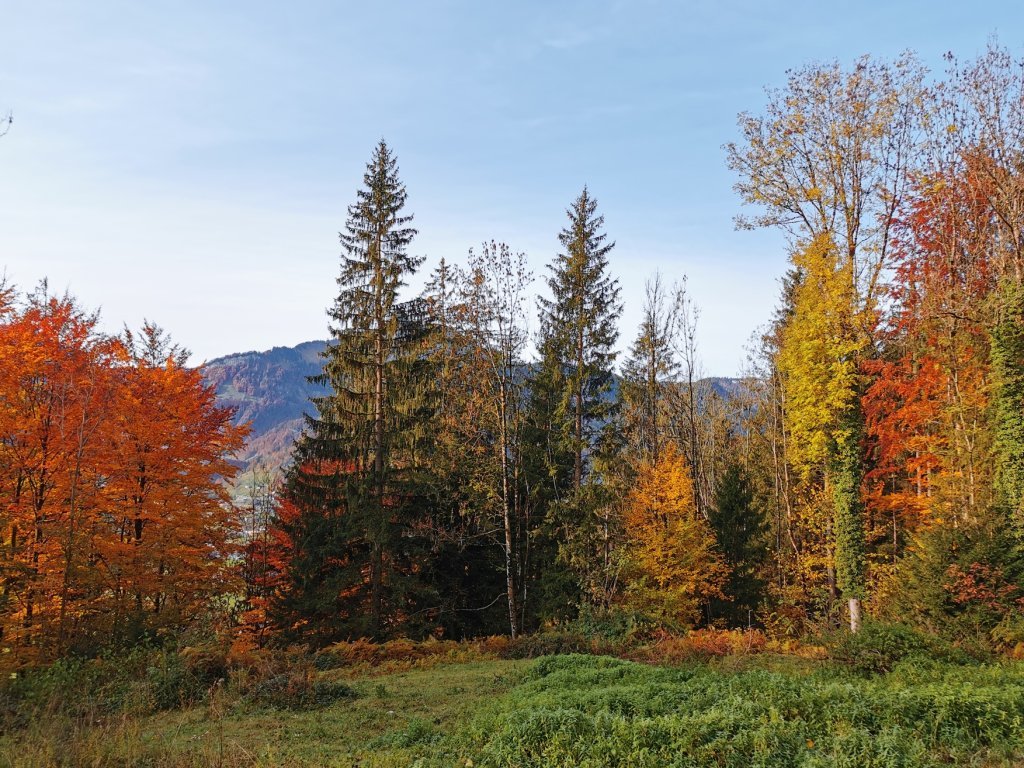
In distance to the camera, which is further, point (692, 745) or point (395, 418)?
point (395, 418)

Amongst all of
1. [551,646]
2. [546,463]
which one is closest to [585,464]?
[546,463]

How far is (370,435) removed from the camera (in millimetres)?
23094

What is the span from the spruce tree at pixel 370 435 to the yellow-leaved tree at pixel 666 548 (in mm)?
8733

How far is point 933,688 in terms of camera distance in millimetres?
7152

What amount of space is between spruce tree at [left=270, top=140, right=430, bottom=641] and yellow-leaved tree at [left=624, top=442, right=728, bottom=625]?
8733mm

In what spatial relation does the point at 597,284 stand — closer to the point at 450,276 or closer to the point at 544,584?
the point at 450,276

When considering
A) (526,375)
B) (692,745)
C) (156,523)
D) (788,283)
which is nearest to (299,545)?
(156,523)

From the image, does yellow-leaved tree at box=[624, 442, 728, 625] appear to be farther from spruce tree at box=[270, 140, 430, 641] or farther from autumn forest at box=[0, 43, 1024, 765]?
spruce tree at box=[270, 140, 430, 641]

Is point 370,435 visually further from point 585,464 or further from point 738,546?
point 738,546

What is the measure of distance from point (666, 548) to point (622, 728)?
726 inches

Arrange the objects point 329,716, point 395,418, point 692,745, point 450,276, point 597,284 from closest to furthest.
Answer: point 692,745
point 329,716
point 395,418
point 450,276
point 597,284

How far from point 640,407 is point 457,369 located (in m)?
10.8

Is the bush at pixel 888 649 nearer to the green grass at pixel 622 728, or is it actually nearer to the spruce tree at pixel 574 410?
Result: the green grass at pixel 622 728

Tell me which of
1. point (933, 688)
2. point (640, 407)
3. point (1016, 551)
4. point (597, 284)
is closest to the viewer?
point (933, 688)
